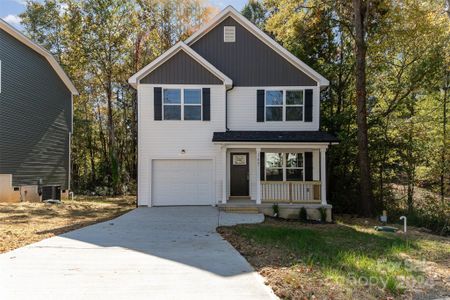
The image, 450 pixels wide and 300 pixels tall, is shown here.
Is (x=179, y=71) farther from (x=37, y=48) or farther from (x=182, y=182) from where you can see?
(x=37, y=48)

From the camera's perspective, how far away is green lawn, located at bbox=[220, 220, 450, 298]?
5547mm

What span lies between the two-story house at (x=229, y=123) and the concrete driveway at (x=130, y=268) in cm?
611

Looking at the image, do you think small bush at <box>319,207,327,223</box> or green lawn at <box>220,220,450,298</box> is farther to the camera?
small bush at <box>319,207,327,223</box>

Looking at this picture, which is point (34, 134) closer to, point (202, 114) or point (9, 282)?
point (202, 114)

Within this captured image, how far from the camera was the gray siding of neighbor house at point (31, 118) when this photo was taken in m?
17.7

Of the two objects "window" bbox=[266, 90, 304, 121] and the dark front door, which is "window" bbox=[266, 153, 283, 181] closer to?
the dark front door

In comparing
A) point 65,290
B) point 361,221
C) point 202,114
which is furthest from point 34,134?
point 65,290

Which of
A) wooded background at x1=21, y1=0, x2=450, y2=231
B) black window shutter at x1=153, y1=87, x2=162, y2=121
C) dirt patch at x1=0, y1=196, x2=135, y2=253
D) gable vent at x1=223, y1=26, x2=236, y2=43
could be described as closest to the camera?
dirt patch at x1=0, y1=196, x2=135, y2=253

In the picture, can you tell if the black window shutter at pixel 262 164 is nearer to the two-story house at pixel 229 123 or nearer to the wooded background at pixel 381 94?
the two-story house at pixel 229 123


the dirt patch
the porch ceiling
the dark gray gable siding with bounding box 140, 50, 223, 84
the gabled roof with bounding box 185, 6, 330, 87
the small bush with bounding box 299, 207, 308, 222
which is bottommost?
the small bush with bounding box 299, 207, 308, 222

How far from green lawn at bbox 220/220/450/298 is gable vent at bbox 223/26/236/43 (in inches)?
349

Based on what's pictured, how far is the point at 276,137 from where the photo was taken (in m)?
15.5

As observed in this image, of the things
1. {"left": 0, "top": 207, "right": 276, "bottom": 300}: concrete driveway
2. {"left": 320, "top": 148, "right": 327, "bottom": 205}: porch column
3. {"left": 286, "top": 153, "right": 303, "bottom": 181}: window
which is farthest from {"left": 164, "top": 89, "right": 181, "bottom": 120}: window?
{"left": 0, "top": 207, "right": 276, "bottom": 300}: concrete driveway

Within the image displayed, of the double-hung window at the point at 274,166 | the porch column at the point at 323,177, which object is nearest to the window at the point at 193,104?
the double-hung window at the point at 274,166
